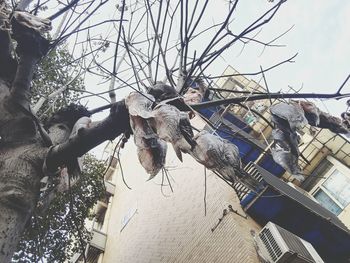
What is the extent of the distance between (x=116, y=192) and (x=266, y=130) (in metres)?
8.76

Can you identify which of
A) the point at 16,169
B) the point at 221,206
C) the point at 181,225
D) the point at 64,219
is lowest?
the point at 64,219

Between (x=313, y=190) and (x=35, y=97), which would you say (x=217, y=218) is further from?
(x=35, y=97)

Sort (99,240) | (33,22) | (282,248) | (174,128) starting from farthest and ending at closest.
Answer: (99,240) → (282,248) → (33,22) → (174,128)

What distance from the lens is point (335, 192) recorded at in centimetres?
950

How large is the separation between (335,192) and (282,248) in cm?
437

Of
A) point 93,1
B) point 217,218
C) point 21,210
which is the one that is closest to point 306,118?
point 21,210

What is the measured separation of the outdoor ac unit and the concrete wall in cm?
25

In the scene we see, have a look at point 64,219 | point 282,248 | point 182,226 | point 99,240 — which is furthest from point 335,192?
point 99,240

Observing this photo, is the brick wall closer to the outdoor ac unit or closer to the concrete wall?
the concrete wall

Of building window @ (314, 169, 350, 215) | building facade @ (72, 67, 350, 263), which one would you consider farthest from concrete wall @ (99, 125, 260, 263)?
building window @ (314, 169, 350, 215)

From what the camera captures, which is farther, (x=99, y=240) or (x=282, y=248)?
(x=99, y=240)

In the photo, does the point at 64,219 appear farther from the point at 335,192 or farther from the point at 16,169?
the point at 335,192

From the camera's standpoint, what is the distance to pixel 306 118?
319 centimetres

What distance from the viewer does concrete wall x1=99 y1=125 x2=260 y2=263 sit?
723cm
